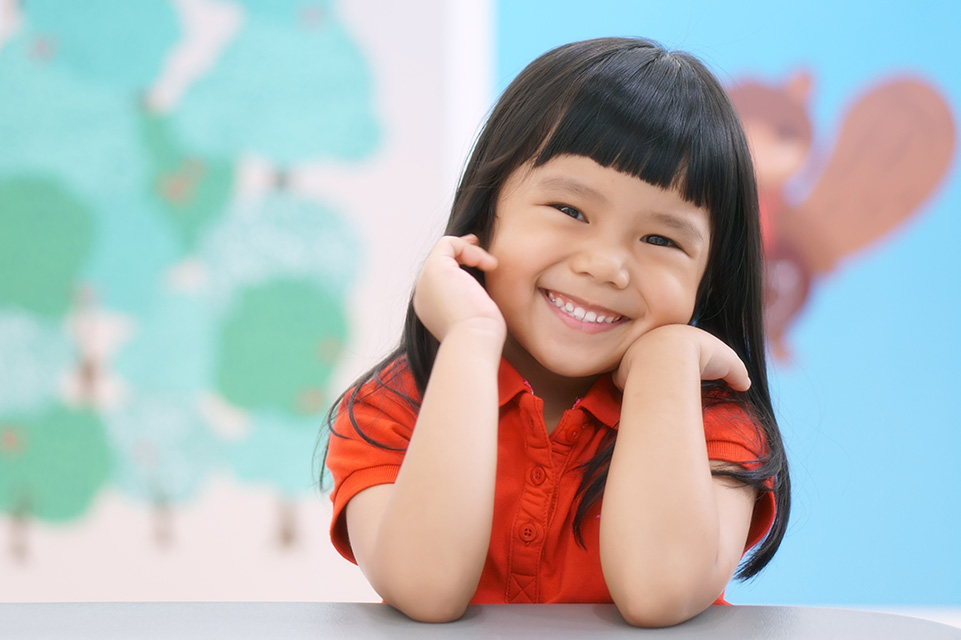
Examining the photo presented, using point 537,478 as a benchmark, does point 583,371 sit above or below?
above

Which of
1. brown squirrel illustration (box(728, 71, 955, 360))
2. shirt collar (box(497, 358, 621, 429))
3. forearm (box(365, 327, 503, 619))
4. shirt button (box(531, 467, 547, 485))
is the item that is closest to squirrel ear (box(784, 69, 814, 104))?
brown squirrel illustration (box(728, 71, 955, 360))

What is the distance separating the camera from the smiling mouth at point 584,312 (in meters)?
0.83

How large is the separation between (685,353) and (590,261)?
0.37ft

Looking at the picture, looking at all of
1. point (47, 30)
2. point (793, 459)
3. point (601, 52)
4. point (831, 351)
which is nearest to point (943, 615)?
point (793, 459)

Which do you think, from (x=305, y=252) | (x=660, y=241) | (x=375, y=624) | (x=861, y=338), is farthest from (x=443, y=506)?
(x=861, y=338)

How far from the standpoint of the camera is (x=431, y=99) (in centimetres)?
213

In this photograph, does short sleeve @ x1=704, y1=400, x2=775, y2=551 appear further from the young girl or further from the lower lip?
the lower lip

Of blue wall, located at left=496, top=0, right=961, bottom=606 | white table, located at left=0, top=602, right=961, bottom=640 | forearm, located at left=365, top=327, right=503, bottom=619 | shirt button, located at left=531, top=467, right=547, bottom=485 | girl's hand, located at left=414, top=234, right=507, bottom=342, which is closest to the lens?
white table, located at left=0, top=602, right=961, bottom=640

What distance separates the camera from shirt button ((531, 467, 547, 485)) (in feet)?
2.83

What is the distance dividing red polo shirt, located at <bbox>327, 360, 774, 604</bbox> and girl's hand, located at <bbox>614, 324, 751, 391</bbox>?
49mm

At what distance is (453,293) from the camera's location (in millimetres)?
770

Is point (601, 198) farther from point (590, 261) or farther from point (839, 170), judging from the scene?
point (839, 170)

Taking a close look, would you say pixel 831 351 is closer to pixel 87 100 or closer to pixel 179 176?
pixel 179 176

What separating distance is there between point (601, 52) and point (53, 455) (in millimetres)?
1742
